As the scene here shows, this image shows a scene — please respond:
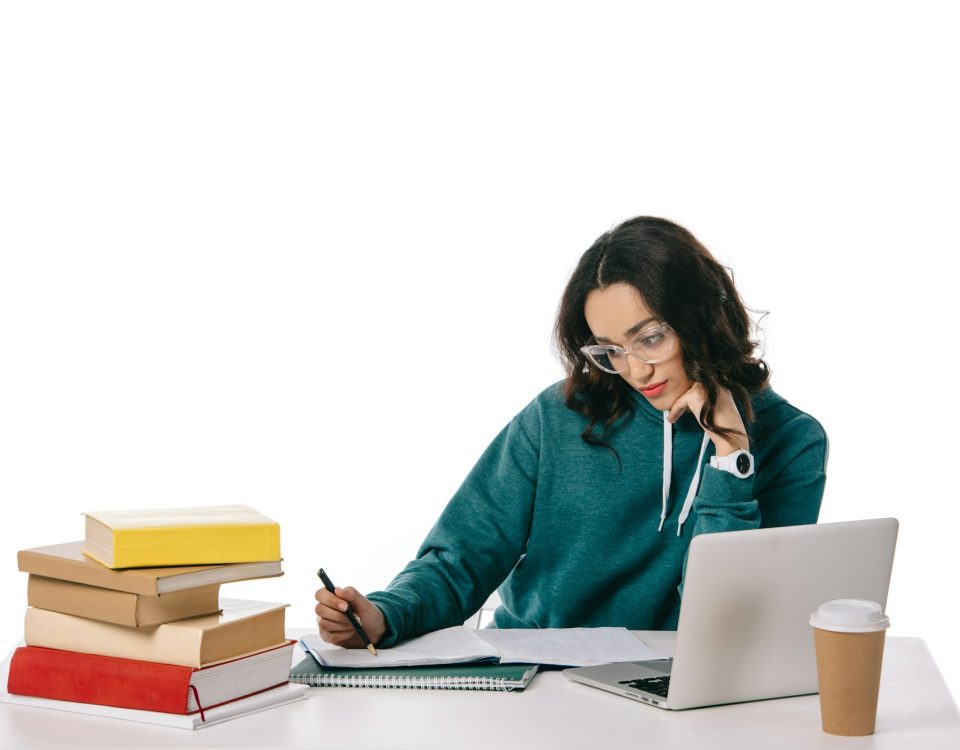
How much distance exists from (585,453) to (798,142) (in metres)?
1.75

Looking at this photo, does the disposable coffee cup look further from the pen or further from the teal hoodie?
the teal hoodie

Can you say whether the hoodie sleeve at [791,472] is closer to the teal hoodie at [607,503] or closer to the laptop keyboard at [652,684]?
the teal hoodie at [607,503]

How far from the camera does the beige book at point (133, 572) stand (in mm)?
1298

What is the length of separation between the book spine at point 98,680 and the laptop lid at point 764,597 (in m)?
0.57

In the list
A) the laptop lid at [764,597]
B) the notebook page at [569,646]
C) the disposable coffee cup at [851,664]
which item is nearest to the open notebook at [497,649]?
the notebook page at [569,646]

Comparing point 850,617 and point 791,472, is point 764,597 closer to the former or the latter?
point 850,617

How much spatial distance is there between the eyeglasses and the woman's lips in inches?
1.9

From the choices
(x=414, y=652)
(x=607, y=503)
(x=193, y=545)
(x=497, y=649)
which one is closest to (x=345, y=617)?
(x=414, y=652)

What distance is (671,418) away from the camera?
6.66ft

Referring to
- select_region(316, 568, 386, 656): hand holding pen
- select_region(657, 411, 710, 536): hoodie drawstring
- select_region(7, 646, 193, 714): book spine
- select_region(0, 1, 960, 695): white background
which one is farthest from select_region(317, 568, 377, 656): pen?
select_region(0, 1, 960, 695): white background

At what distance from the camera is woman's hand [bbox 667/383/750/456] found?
1933 mm

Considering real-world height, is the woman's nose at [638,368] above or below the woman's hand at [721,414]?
above

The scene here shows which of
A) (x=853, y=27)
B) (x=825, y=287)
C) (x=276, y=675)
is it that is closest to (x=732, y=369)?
(x=276, y=675)

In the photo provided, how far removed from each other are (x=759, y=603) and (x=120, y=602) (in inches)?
29.1
